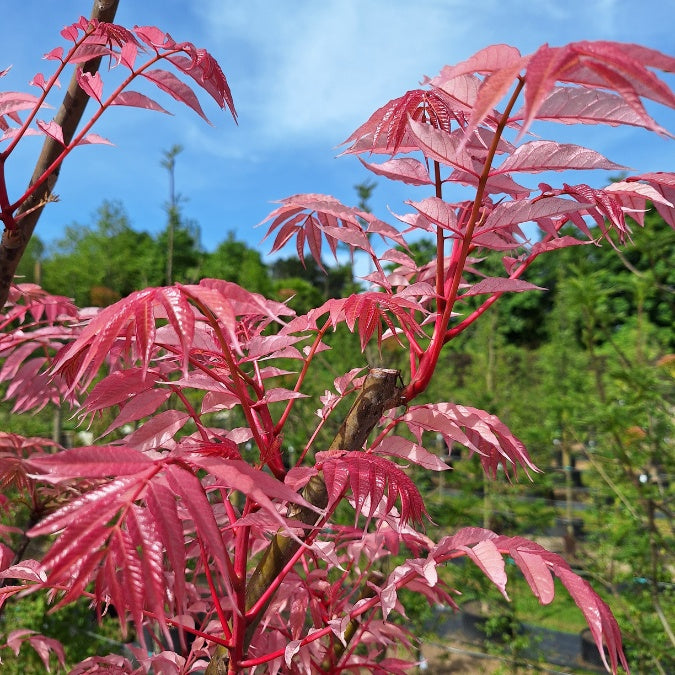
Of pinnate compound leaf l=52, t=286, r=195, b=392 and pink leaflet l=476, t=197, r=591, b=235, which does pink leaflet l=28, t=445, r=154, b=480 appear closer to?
pinnate compound leaf l=52, t=286, r=195, b=392

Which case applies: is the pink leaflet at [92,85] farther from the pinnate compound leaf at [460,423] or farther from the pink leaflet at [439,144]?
the pinnate compound leaf at [460,423]

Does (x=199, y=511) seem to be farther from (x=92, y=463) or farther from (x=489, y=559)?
(x=489, y=559)

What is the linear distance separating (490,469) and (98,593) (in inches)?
21.6

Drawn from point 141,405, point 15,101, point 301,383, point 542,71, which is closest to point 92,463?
point 141,405

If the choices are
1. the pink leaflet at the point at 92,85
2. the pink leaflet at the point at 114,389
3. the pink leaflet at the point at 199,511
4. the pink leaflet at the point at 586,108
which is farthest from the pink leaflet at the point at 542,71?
the pink leaflet at the point at 92,85

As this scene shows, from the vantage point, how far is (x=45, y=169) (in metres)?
0.85

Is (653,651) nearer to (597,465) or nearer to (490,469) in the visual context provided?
(597,465)

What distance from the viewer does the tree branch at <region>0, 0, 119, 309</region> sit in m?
0.79

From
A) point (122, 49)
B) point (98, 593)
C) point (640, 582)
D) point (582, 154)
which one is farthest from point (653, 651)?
point (122, 49)

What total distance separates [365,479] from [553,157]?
1.25 feet

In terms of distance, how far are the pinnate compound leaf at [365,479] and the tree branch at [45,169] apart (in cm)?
56

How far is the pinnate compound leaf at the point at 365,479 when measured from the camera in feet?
1.73

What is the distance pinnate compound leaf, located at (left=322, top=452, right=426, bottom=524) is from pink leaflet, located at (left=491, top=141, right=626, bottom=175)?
342 mm

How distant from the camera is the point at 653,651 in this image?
1848mm
